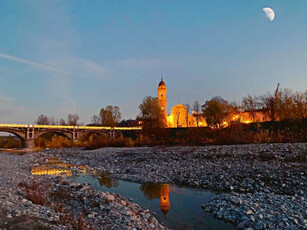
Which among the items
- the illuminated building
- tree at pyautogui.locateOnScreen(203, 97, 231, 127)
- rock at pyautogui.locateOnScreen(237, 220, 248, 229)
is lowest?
the illuminated building

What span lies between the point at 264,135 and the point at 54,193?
24.6m

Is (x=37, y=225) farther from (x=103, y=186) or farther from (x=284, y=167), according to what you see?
(x=284, y=167)

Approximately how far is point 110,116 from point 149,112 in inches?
1221

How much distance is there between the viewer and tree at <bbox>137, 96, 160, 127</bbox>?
52213 millimetres

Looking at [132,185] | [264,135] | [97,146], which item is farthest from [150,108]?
[132,185]

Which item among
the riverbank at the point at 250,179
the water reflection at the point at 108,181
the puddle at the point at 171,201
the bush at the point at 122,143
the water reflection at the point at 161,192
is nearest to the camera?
the riverbank at the point at 250,179

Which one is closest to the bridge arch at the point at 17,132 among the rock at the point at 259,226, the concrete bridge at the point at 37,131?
the concrete bridge at the point at 37,131

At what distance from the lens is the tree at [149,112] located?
5221 centimetres

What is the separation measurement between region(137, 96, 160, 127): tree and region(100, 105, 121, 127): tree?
27470mm

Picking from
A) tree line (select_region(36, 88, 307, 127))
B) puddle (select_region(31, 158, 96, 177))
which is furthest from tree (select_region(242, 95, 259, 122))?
puddle (select_region(31, 158, 96, 177))

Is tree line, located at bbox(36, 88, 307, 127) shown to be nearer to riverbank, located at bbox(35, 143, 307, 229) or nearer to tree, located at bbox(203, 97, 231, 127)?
tree, located at bbox(203, 97, 231, 127)

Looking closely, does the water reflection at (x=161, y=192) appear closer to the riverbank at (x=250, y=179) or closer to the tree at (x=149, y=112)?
the riverbank at (x=250, y=179)

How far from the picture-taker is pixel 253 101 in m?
65.4

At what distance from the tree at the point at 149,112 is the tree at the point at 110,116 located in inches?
1081
